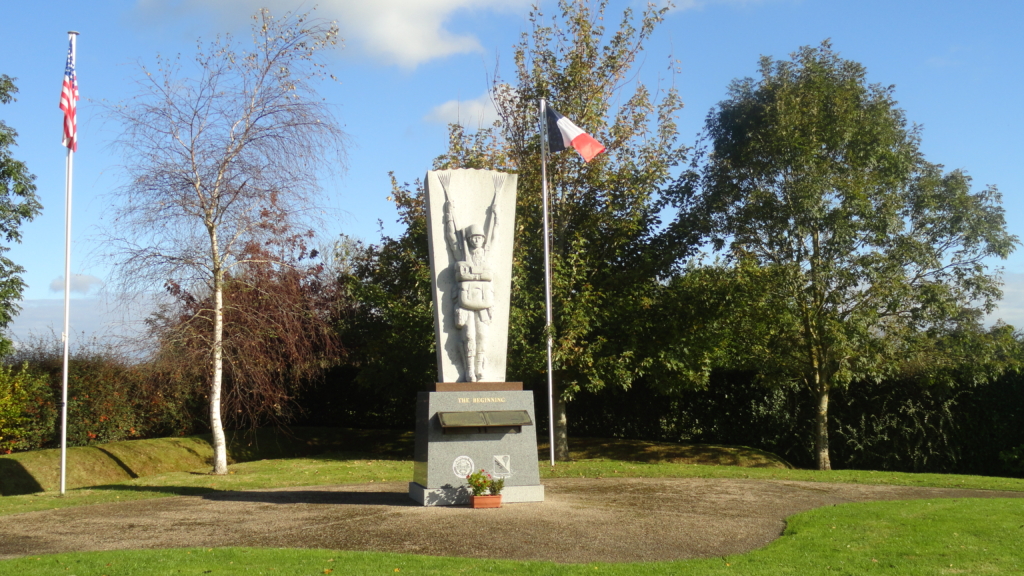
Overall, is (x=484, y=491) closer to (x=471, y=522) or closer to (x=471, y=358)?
(x=471, y=522)

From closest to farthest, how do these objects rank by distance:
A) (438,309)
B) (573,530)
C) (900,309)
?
(573,530)
(438,309)
(900,309)

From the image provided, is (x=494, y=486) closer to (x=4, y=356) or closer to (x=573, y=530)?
(x=573, y=530)

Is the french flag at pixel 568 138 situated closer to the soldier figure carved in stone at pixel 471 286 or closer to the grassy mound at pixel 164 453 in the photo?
the soldier figure carved in stone at pixel 471 286

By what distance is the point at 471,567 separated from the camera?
22.9 feet

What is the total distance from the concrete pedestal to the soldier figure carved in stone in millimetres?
613

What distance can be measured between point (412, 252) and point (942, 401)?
12349 mm

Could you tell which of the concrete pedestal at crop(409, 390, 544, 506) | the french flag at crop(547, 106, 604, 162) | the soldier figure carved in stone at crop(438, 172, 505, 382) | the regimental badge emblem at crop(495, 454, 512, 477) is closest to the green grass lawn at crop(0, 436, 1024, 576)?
the concrete pedestal at crop(409, 390, 544, 506)

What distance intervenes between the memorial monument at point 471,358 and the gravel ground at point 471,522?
1.64 feet

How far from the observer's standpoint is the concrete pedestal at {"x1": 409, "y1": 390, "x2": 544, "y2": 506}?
412 inches

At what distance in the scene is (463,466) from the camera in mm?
10594

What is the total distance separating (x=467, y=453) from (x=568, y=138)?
6933mm

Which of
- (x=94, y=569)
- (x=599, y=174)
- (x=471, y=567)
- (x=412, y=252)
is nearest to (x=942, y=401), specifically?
(x=599, y=174)

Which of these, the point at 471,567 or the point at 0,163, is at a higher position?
the point at 0,163

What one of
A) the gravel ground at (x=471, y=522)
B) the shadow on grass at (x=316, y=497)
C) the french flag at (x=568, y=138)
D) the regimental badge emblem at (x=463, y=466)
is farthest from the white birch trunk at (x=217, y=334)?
the regimental badge emblem at (x=463, y=466)
